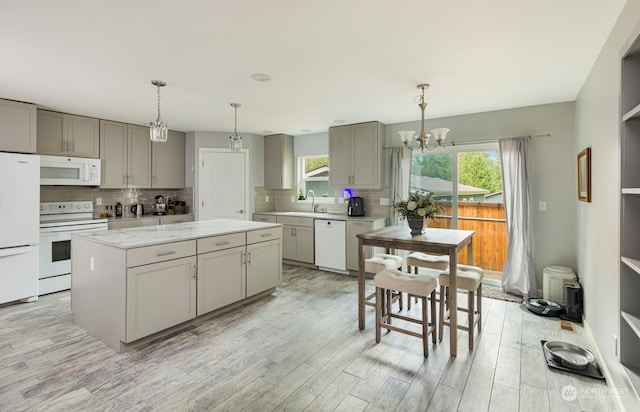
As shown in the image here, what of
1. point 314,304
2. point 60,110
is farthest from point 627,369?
point 60,110

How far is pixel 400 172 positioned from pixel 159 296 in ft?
Result: 11.8

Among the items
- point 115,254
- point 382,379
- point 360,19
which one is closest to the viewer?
point 360,19

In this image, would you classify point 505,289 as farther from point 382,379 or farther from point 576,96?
point 382,379

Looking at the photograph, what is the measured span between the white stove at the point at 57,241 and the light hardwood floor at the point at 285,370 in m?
0.77

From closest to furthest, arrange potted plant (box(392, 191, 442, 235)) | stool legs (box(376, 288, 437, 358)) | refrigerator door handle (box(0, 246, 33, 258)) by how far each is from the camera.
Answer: stool legs (box(376, 288, 437, 358))
potted plant (box(392, 191, 442, 235))
refrigerator door handle (box(0, 246, 33, 258))

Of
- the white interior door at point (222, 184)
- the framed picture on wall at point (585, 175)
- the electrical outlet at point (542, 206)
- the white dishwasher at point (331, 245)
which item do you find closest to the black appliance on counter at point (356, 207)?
the white dishwasher at point (331, 245)

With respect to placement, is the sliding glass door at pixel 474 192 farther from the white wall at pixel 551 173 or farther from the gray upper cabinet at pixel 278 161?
the gray upper cabinet at pixel 278 161

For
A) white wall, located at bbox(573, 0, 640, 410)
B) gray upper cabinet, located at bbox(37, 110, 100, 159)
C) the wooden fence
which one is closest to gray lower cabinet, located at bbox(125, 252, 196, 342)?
gray upper cabinet, located at bbox(37, 110, 100, 159)

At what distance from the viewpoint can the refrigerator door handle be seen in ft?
11.7

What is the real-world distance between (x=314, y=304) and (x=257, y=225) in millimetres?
1134

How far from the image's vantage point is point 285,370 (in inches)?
92.5

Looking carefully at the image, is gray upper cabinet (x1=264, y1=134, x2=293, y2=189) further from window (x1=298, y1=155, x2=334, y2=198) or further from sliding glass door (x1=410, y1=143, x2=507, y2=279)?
sliding glass door (x1=410, y1=143, x2=507, y2=279)

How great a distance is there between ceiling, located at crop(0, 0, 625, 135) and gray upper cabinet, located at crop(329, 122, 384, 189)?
38.0 inches

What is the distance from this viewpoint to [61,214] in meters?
4.52
